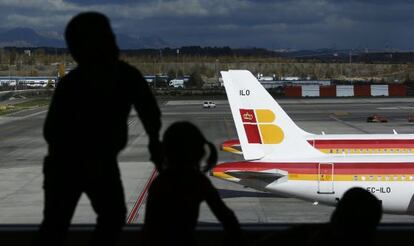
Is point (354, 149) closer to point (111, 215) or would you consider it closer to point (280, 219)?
point (280, 219)

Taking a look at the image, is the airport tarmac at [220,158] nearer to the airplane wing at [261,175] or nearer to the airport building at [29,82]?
the airplane wing at [261,175]

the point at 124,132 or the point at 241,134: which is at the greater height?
the point at 124,132

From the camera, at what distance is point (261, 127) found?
26.7m

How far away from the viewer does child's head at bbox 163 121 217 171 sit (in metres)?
4.24

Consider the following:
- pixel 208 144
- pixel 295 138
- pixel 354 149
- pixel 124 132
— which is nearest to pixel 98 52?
pixel 124 132

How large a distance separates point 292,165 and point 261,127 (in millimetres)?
3776

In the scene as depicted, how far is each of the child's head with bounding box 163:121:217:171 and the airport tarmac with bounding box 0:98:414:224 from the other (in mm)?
1152

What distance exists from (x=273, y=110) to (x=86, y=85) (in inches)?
894

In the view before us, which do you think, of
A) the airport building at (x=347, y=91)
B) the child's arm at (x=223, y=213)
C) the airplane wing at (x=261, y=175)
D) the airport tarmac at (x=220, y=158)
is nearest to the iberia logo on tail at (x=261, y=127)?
the airport tarmac at (x=220, y=158)

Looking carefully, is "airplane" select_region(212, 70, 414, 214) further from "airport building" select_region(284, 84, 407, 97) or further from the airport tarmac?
"airport building" select_region(284, 84, 407, 97)

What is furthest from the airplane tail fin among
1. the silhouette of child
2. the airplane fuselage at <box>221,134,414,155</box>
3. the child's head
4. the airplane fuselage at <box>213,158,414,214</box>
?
the silhouette of child

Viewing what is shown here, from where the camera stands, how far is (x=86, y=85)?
4387 millimetres

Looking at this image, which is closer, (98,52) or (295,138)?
(98,52)

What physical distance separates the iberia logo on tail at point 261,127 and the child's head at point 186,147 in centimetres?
2168
